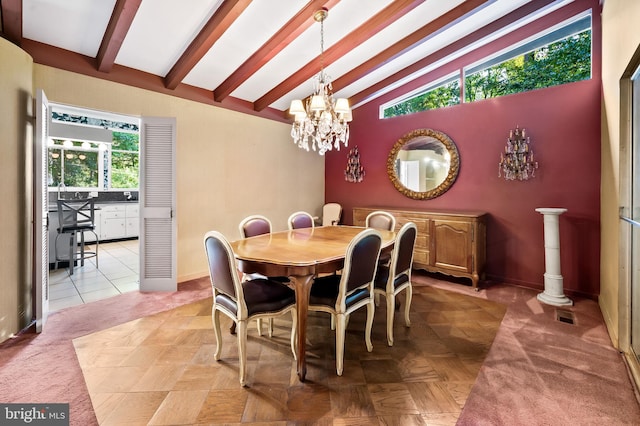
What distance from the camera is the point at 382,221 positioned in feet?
11.4

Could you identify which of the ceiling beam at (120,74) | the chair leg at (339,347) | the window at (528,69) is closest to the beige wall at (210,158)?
the ceiling beam at (120,74)

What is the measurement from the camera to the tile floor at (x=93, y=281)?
3203mm

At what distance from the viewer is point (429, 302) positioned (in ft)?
10.3

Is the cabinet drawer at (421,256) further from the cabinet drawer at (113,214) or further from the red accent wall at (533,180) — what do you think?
the cabinet drawer at (113,214)

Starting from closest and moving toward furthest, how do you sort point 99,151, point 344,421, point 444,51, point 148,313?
point 344,421
point 148,313
point 444,51
point 99,151

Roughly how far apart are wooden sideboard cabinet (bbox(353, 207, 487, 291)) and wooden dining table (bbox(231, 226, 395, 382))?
1522 mm

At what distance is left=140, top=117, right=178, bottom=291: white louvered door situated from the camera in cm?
337

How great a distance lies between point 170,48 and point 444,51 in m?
3.44

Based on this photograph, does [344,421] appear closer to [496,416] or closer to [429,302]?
[496,416]

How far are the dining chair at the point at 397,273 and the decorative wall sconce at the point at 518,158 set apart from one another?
2033 millimetres

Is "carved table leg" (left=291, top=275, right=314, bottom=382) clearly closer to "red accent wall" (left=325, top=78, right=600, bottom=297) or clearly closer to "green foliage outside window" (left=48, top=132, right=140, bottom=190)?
"red accent wall" (left=325, top=78, right=600, bottom=297)

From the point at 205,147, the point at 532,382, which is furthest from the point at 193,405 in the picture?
the point at 205,147

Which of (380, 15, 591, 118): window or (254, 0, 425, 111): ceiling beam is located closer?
(254, 0, 425, 111): ceiling beam

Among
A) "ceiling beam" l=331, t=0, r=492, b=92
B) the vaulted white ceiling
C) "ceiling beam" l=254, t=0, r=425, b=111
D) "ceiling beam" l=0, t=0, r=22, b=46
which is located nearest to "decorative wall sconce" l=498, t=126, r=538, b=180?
the vaulted white ceiling
